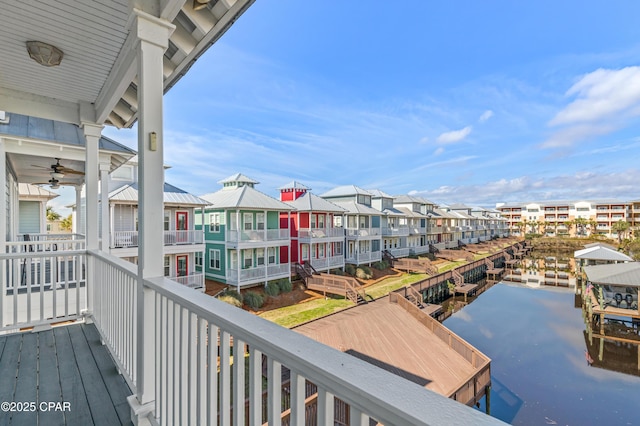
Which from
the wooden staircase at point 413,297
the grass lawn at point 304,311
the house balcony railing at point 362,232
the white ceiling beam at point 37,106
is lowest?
the wooden staircase at point 413,297

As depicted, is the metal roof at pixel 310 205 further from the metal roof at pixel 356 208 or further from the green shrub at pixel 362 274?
the green shrub at pixel 362 274

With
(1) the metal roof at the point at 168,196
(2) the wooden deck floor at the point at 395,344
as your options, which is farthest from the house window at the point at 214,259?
(2) the wooden deck floor at the point at 395,344

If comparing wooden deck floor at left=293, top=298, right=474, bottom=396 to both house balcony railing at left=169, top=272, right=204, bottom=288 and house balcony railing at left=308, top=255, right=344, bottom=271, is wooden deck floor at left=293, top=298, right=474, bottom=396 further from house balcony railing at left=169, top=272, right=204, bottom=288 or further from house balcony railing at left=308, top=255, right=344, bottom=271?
house balcony railing at left=308, top=255, right=344, bottom=271

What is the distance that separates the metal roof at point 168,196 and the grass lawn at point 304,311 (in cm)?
587

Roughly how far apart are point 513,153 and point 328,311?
294 ft

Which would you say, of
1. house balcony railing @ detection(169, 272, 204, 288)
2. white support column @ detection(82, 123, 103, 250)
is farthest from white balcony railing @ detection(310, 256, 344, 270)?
white support column @ detection(82, 123, 103, 250)

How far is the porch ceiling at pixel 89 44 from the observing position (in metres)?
2.30

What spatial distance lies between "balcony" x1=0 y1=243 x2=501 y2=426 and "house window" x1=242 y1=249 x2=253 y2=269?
426 inches

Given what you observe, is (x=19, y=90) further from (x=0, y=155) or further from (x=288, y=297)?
(x=288, y=297)

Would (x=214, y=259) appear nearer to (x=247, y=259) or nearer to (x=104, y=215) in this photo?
(x=247, y=259)

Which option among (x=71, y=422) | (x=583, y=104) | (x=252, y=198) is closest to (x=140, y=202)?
(x=71, y=422)

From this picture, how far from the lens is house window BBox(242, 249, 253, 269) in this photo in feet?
48.9

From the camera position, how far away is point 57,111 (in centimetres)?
400

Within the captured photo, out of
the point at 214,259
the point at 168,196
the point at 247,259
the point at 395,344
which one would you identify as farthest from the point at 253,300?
the point at 395,344
